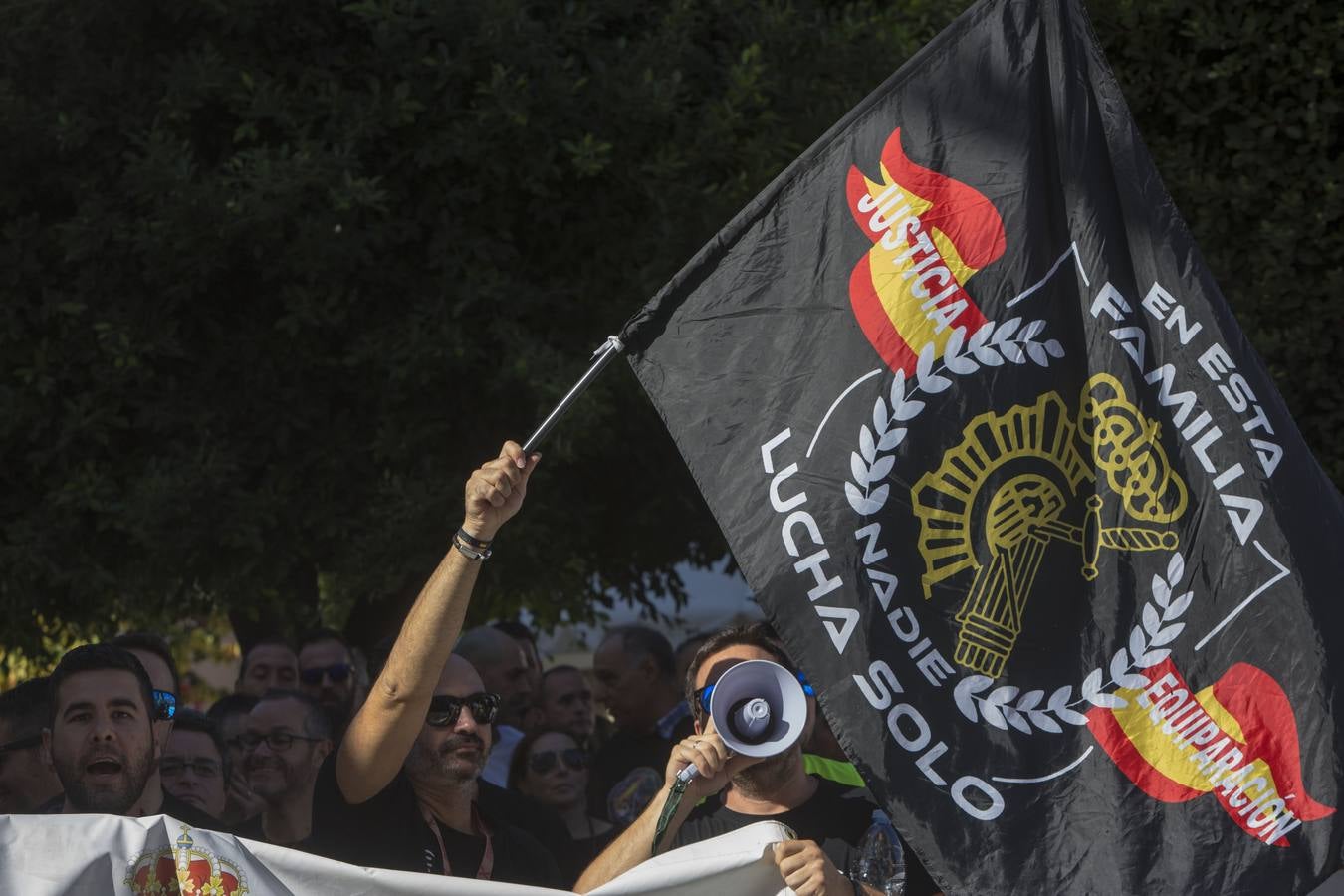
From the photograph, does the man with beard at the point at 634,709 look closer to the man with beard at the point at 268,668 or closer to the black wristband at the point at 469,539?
the man with beard at the point at 268,668

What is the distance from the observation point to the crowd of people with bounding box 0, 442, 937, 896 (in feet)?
12.2

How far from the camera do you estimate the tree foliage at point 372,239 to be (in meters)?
6.94

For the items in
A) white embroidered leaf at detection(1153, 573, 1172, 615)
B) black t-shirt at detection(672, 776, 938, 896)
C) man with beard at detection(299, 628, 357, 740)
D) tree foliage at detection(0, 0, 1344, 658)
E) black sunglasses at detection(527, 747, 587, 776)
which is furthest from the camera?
tree foliage at detection(0, 0, 1344, 658)

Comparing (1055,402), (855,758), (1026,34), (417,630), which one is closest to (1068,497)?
(1055,402)

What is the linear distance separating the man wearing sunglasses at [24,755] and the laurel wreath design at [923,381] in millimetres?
2840

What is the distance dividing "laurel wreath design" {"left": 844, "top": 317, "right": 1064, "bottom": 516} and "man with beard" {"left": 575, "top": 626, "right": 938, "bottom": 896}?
52 centimetres

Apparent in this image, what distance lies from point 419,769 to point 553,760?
2328 millimetres

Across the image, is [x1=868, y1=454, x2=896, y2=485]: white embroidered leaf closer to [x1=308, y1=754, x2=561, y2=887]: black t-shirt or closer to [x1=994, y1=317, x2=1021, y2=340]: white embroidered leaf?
[x1=994, y1=317, x2=1021, y2=340]: white embroidered leaf

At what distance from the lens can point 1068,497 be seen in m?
3.72

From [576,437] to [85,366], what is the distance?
7.02ft

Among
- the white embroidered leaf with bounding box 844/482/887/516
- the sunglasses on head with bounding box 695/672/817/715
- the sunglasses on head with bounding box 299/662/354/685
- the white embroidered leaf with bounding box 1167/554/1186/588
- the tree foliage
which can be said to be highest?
the tree foliage

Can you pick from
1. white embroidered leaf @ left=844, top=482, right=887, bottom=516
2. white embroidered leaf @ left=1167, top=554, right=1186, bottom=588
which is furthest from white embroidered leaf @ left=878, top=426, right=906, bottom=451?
white embroidered leaf @ left=1167, top=554, right=1186, bottom=588

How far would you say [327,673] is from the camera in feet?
22.4

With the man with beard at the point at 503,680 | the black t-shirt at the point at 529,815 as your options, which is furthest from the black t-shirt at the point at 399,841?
the man with beard at the point at 503,680
